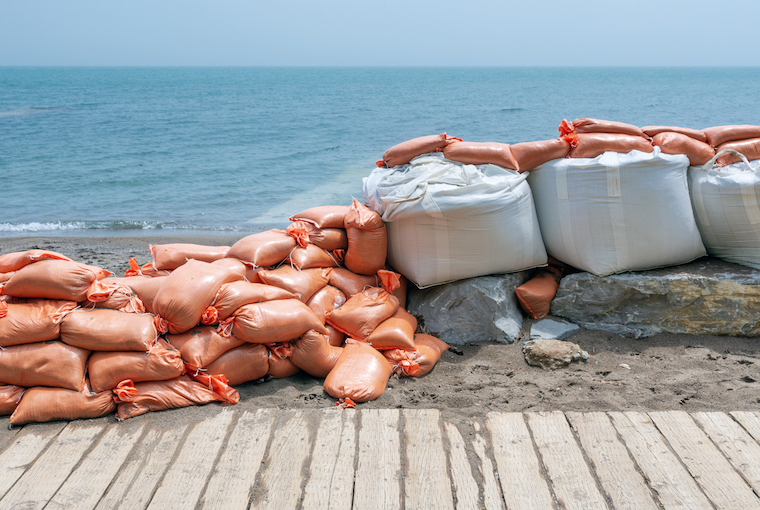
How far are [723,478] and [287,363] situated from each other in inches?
80.0

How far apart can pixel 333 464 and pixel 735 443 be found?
1695mm

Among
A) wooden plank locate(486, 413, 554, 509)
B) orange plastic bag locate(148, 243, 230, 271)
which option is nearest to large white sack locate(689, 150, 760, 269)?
wooden plank locate(486, 413, 554, 509)

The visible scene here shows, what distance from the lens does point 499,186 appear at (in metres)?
3.29

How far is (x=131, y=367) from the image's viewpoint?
8.45 feet

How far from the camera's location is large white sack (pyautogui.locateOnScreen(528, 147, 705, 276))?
10.9 ft

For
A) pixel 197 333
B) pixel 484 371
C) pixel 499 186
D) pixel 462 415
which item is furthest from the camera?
pixel 499 186

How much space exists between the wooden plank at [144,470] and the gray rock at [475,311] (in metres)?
1.67

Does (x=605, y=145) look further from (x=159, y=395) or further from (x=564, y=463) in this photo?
(x=159, y=395)

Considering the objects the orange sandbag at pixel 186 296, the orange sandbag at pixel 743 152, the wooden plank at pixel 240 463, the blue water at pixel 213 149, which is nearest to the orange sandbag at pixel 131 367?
the orange sandbag at pixel 186 296

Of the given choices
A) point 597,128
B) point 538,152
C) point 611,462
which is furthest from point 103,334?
point 597,128

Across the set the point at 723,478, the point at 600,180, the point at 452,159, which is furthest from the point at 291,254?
the point at 723,478

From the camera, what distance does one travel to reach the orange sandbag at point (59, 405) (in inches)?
97.9

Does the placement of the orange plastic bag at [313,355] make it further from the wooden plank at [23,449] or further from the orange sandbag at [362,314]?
the wooden plank at [23,449]

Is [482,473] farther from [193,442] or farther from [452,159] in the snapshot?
[452,159]
